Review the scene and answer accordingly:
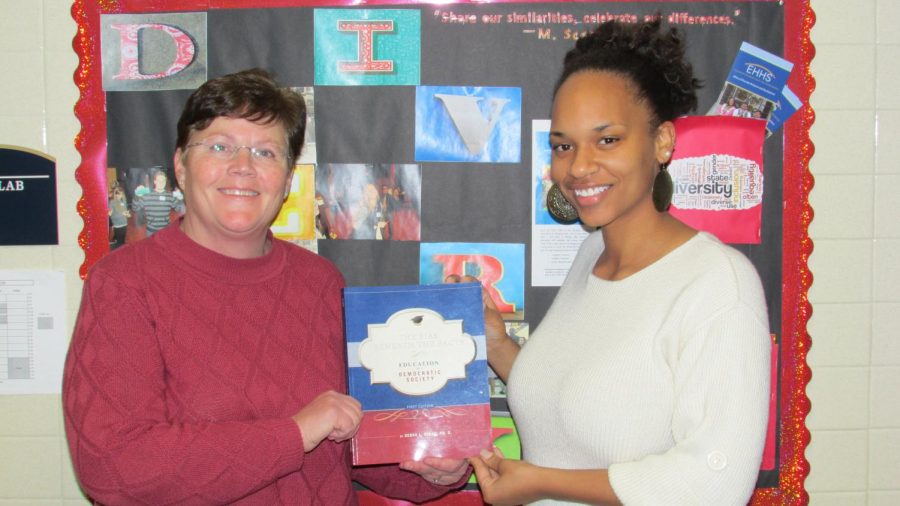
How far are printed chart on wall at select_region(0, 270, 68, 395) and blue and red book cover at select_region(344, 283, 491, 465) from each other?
46.7 inches

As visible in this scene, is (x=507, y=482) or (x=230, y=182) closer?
(x=507, y=482)

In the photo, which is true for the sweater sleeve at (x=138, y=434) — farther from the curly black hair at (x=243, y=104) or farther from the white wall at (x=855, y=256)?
the white wall at (x=855, y=256)

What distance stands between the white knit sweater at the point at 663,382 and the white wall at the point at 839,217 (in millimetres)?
1014

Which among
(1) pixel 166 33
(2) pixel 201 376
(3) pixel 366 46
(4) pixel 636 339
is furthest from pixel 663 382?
(1) pixel 166 33

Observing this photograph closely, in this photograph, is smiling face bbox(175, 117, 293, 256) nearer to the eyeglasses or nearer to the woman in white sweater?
the eyeglasses

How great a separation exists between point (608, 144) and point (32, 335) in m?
1.94

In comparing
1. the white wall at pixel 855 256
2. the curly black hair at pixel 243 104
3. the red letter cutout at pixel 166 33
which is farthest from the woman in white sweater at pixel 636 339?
the red letter cutout at pixel 166 33

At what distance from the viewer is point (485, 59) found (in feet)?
7.00

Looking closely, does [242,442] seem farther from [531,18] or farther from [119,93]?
[531,18]

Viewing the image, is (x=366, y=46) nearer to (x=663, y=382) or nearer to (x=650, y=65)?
(x=650, y=65)

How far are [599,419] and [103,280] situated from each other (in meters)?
1.11

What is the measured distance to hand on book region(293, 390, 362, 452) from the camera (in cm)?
150

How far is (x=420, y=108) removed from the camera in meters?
2.15

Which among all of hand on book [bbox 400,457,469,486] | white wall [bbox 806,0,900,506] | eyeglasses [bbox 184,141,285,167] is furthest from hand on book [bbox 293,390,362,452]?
white wall [bbox 806,0,900,506]
